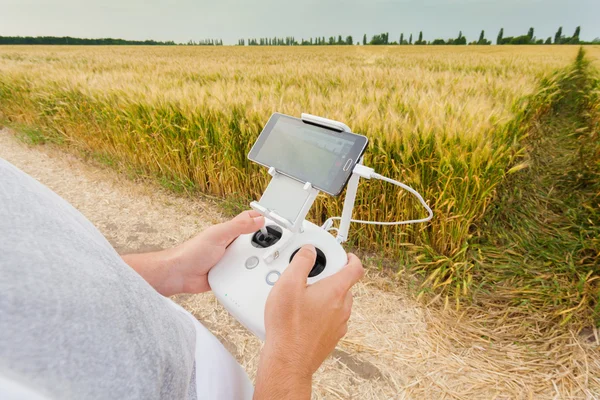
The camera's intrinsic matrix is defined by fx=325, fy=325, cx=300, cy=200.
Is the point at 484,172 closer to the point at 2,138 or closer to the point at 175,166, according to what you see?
the point at 175,166

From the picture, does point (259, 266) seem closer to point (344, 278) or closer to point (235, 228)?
point (235, 228)

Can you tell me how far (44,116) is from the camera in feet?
16.7

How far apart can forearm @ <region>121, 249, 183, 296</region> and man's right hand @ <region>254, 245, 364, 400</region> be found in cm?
46

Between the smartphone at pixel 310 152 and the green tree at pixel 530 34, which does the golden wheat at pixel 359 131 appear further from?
the green tree at pixel 530 34

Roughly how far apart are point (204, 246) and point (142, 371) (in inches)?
25.7

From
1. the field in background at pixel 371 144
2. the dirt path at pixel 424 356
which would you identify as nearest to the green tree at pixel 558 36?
the field in background at pixel 371 144

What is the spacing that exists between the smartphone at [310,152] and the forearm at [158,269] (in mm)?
446

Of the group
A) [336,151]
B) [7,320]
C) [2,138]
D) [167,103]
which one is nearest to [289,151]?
[336,151]

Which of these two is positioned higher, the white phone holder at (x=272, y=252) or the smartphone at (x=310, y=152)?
the smartphone at (x=310, y=152)

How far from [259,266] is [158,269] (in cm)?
32

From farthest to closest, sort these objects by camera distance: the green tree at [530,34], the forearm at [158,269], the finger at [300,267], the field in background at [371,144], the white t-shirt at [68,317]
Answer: the green tree at [530,34] → the field in background at [371,144] → the forearm at [158,269] → the finger at [300,267] → the white t-shirt at [68,317]

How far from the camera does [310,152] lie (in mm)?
995

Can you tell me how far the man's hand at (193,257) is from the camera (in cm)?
103

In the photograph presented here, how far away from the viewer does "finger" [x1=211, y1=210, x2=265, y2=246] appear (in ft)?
3.46
